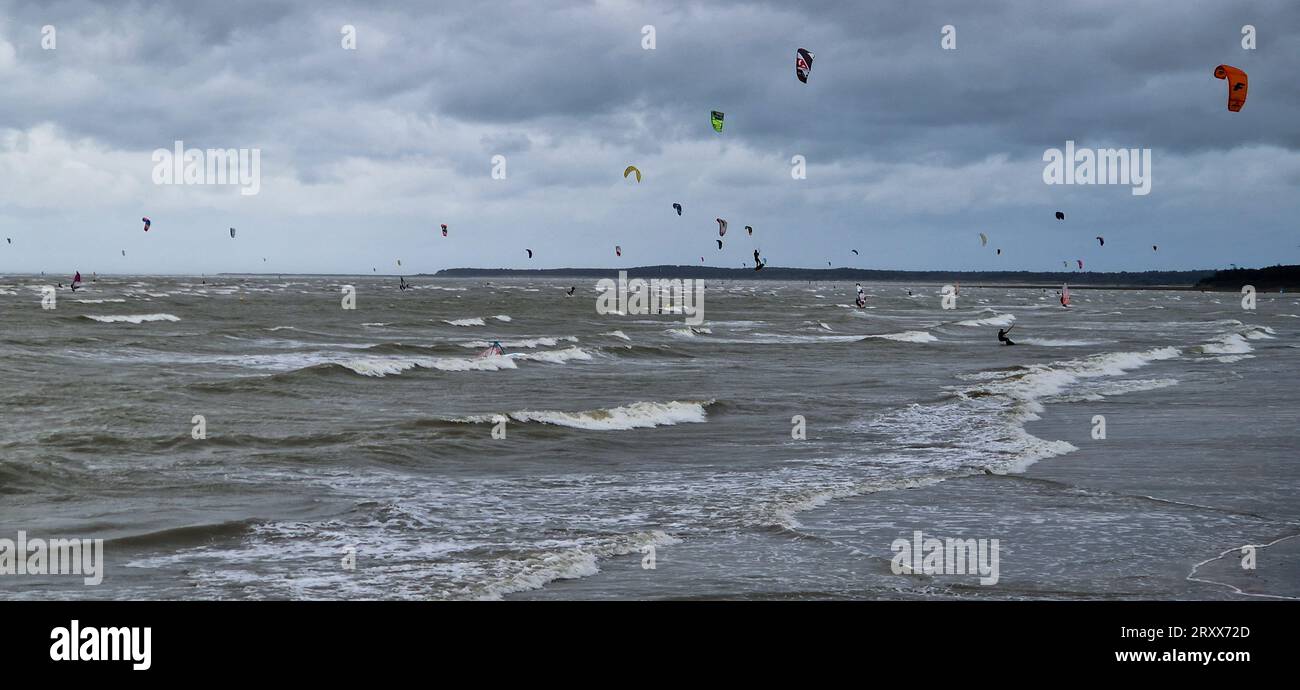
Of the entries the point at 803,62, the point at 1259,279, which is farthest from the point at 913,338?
the point at 1259,279

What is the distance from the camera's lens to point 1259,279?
172500 mm

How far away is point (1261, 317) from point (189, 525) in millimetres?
77183

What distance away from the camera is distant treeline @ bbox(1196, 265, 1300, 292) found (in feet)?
550

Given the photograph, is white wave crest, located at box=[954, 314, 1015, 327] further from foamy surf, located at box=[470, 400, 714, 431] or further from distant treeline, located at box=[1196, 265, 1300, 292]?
distant treeline, located at box=[1196, 265, 1300, 292]

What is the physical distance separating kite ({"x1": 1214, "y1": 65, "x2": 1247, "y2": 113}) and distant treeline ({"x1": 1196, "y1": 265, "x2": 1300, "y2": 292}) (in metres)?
154

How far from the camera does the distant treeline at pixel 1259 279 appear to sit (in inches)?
6604

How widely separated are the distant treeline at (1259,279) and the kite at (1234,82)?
15449 cm

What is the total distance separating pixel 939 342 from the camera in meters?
47.1

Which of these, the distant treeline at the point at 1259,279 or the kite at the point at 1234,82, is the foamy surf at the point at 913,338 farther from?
the distant treeline at the point at 1259,279

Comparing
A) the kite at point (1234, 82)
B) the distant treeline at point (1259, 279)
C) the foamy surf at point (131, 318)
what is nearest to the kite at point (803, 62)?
the kite at point (1234, 82)

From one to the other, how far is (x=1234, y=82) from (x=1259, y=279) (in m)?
164
